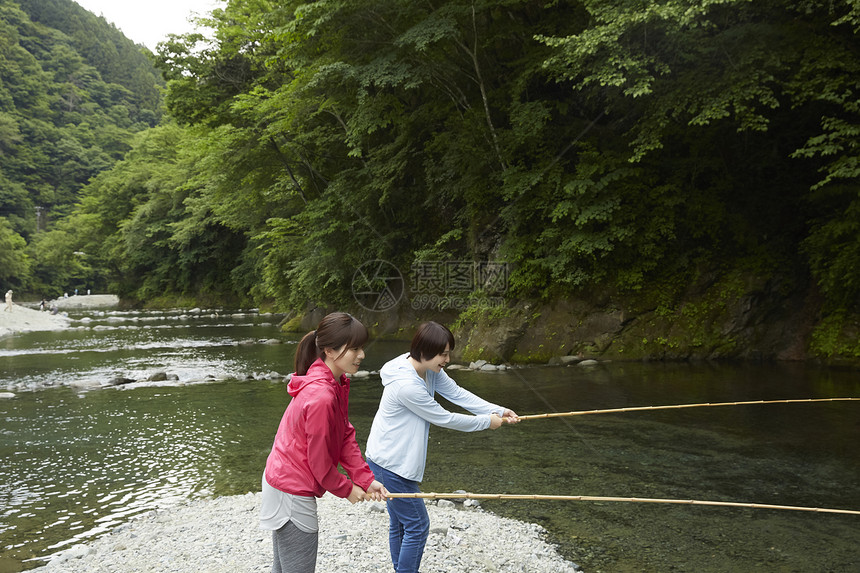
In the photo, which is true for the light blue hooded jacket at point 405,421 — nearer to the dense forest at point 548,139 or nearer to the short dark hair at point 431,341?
the short dark hair at point 431,341

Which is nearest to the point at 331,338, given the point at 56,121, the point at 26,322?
the point at 26,322

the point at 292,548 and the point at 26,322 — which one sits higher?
the point at 292,548

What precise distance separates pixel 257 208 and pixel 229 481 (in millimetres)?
20749

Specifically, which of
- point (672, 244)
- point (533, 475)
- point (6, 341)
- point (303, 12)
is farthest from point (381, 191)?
point (6, 341)

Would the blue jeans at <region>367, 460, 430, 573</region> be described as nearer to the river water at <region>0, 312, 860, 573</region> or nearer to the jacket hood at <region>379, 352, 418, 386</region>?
the jacket hood at <region>379, 352, 418, 386</region>

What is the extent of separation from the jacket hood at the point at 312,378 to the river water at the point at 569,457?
103 inches

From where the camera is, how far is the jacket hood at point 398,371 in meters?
3.29

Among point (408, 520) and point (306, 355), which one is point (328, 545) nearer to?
point (408, 520)

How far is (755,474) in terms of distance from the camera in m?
5.90

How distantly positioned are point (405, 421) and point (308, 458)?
761mm

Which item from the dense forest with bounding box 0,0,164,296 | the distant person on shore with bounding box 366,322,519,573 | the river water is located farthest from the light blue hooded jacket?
the dense forest with bounding box 0,0,164,296

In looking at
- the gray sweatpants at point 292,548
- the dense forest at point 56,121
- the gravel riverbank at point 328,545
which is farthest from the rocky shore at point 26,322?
the dense forest at point 56,121

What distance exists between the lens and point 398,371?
3.32 meters

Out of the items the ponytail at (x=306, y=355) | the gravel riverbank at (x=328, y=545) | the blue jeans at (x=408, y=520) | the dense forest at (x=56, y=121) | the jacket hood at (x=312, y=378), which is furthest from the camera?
the dense forest at (x=56, y=121)
